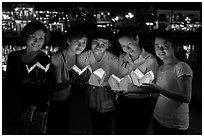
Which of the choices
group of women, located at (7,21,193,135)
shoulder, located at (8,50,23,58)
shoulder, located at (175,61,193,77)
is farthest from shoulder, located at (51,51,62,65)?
shoulder, located at (175,61,193,77)

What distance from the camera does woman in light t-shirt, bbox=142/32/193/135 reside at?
3.07 metres

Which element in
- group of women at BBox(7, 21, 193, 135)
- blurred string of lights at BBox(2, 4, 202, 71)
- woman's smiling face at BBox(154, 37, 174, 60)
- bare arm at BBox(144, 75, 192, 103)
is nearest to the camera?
bare arm at BBox(144, 75, 192, 103)

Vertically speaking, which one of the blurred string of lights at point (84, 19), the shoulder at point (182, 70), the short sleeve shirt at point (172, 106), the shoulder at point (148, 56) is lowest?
the short sleeve shirt at point (172, 106)

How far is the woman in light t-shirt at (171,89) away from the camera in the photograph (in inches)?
121

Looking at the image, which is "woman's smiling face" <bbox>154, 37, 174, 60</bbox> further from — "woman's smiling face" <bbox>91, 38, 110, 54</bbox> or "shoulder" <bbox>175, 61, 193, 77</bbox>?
"woman's smiling face" <bbox>91, 38, 110, 54</bbox>

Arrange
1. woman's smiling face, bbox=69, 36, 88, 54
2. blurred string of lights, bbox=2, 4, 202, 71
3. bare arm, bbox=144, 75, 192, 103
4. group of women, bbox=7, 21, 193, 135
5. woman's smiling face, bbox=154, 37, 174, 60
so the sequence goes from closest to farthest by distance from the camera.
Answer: bare arm, bbox=144, 75, 192, 103, woman's smiling face, bbox=154, 37, 174, 60, group of women, bbox=7, 21, 193, 135, woman's smiling face, bbox=69, 36, 88, 54, blurred string of lights, bbox=2, 4, 202, 71

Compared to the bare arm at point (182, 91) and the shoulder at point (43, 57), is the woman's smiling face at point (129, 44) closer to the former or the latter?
the bare arm at point (182, 91)

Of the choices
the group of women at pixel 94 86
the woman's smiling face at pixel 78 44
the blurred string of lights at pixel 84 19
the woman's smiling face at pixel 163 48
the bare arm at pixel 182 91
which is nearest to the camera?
the bare arm at pixel 182 91

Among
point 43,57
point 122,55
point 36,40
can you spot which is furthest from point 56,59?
point 122,55

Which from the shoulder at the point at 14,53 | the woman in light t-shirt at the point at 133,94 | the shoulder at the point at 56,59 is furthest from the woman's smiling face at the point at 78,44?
the shoulder at the point at 14,53

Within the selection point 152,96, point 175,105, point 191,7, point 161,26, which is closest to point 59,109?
point 152,96

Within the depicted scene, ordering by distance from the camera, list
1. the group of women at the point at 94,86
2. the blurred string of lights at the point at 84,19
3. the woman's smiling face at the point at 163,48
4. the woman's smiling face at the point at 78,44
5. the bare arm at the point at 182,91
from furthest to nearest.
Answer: the blurred string of lights at the point at 84,19, the woman's smiling face at the point at 78,44, the group of women at the point at 94,86, the woman's smiling face at the point at 163,48, the bare arm at the point at 182,91

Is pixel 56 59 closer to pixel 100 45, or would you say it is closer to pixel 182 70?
pixel 100 45

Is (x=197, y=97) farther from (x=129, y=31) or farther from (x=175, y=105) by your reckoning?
(x=129, y=31)
